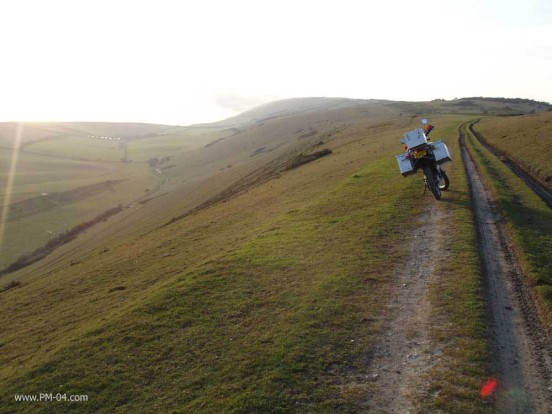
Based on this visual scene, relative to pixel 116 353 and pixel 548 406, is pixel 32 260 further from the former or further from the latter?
pixel 548 406

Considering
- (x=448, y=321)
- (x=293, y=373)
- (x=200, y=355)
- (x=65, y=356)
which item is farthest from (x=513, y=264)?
(x=65, y=356)

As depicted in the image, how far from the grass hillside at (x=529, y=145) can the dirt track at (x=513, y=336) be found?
14.8 metres

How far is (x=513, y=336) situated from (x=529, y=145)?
3553cm

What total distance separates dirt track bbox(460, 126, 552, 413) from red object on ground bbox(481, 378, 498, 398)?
0.10 m

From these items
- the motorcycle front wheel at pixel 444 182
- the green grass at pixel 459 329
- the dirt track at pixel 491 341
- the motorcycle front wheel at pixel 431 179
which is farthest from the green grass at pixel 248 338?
the motorcycle front wheel at pixel 444 182

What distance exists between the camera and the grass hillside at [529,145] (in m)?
31.1

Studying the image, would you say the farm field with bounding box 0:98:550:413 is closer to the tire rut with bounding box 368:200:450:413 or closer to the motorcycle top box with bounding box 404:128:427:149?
the tire rut with bounding box 368:200:450:413

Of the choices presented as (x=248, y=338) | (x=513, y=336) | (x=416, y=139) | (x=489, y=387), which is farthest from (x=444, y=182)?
(x=489, y=387)

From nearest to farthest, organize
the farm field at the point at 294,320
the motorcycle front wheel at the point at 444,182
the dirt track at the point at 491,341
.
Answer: the dirt track at the point at 491,341
the farm field at the point at 294,320
the motorcycle front wheel at the point at 444,182

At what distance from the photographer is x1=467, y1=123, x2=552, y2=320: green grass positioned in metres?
14.1

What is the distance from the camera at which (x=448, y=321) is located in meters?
12.0

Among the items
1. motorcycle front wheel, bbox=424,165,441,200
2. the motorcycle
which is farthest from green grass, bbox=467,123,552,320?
the motorcycle

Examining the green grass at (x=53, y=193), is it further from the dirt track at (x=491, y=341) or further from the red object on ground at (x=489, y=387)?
the red object on ground at (x=489, y=387)

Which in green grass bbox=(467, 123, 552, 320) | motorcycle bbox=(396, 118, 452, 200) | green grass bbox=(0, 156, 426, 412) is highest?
motorcycle bbox=(396, 118, 452, 200)
